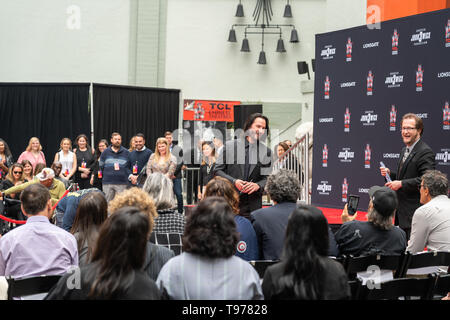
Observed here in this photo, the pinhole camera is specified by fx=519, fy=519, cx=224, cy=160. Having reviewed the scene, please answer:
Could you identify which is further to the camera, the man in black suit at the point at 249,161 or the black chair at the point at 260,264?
the man in black suit at the point at 249,161

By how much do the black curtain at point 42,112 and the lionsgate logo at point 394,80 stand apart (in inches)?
356

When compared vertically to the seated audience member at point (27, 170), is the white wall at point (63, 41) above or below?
above

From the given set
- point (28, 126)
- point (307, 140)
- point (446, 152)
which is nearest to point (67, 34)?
point (28, 126)

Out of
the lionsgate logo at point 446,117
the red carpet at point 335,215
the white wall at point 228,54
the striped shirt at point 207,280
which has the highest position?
the white wall at point 228,54

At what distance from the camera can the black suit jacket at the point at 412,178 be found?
4957 millimetres

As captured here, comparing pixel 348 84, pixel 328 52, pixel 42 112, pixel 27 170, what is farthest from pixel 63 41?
pixel 348 84

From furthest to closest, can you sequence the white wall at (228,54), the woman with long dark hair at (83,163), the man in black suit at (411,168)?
1. the white wall at (228,54)
2. the woman with long dark hair at (83,163)
3. the man in black suit at (411,168)

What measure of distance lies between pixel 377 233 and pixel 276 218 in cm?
69

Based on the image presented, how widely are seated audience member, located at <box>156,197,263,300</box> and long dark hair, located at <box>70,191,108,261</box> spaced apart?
1056 mm

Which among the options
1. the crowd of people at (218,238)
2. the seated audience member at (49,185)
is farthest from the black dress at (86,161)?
the crowd of people at (218,238)

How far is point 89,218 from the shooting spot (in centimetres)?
316

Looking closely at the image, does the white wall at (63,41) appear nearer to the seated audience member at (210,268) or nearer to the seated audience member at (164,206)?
the seated audience member at (164,206)

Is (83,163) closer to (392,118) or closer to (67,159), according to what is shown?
(67,159)

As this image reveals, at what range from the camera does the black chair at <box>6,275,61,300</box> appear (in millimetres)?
2524
